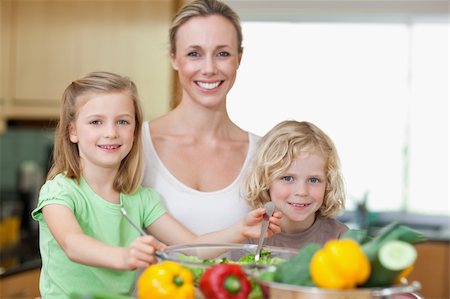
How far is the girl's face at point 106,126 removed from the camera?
166 cm

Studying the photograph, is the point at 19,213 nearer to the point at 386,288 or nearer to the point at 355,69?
the point at 355,69

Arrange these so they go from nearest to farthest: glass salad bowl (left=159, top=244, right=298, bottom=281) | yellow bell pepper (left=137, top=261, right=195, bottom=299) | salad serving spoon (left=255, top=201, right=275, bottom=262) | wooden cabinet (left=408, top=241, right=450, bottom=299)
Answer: yellow bell pepper (left=137, top=261, right=195, bottom=299), glass salad bowl (left=159, top=244, right=298, bottom=281), salad serving spoon (left=255, top=201, right=275, bottom=262), wooden cabinet (left=408, top=241, right=450, bottom=299)

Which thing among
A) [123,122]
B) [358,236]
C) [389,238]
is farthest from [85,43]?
[389,238]

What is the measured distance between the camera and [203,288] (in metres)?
1.25

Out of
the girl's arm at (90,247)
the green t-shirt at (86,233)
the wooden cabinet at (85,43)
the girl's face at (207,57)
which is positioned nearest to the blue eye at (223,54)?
the girl's face at (207,57)

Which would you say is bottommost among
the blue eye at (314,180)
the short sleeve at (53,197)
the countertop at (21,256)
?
the countertop at (21,256)

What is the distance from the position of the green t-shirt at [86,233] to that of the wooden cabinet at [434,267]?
130 inches

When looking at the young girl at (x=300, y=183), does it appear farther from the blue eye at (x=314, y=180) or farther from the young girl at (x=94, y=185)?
the young girl at (x=94, y=185)

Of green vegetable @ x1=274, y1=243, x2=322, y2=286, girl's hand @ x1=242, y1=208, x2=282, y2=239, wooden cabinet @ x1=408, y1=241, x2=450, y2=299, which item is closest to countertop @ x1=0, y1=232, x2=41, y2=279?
girl's hand @ x1=242, y1=208, x2=282, y2=239

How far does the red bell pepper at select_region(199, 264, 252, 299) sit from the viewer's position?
48.3 inches

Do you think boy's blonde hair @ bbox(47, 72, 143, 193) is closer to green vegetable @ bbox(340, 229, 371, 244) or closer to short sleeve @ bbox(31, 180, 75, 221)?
short sleeve @ bbox(31, 180, 75, 221)

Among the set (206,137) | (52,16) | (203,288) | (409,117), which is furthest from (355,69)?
(203,288)

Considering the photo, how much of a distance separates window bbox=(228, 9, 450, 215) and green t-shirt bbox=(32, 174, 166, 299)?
3629 millimetres

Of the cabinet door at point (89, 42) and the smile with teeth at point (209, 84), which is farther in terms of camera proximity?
the cabinet door at point (89, 42)
